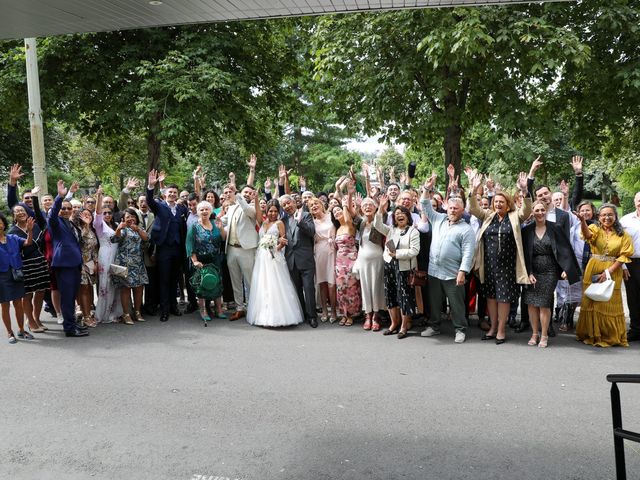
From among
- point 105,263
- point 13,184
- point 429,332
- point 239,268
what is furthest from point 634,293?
point 13,184

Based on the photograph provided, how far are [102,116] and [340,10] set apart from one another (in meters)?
11.5

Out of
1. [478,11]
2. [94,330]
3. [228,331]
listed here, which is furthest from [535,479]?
[478,11]

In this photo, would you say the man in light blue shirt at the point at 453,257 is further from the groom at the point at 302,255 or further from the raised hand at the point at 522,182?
the groom at the point at 302,255

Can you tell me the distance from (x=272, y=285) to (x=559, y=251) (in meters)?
4.12

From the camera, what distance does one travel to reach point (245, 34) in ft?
51.9

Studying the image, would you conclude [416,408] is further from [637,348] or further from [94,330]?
[94,330]

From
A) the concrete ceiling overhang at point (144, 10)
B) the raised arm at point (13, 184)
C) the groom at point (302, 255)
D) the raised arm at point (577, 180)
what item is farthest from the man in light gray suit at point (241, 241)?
the raised arm at point (577, 180)

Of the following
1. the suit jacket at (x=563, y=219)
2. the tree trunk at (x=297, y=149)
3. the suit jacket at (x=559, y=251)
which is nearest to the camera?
the suit jacket at (x=559, y=251)

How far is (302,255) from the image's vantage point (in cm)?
864

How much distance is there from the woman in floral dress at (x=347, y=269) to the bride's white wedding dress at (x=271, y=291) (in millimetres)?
715

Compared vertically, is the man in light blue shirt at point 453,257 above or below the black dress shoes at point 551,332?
above

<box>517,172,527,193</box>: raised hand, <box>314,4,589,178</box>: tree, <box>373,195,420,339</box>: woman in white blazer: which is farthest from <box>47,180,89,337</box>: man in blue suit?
<box>314,4,589,178</box>: tree

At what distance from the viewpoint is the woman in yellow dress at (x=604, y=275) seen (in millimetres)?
6973

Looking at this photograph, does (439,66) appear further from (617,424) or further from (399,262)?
(617,424)
